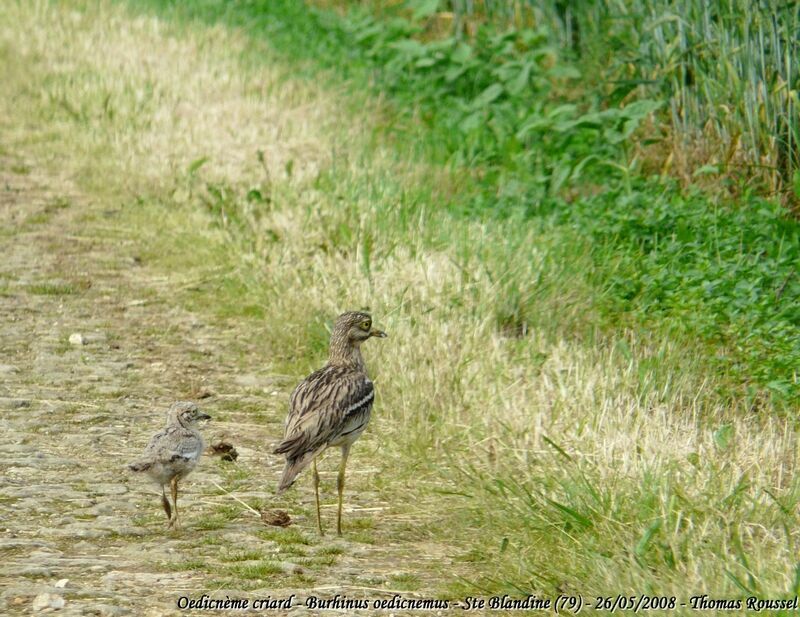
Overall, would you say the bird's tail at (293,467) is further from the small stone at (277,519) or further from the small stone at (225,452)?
the small stone at (225,452)

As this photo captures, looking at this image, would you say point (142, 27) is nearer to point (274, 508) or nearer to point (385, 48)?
point (385, 48)

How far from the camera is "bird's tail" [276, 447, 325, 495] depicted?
18.8 feet

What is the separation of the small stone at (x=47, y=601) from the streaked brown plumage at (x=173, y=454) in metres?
0.77

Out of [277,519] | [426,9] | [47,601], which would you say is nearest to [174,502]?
[277,519]

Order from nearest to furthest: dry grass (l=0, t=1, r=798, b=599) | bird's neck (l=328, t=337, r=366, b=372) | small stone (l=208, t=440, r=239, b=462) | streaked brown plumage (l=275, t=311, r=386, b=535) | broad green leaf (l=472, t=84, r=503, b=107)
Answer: dry grass (l=0, t=1, r=798, b=599) < streaked brown plumage (l=275, t=311, r=386, b=535) < bird's neck (l=328, t=337, r=366, b=372) < small stone (l=208, t=440, r=239, b=462) < broad green leaf (l=472, t=84, r=503, b=107)

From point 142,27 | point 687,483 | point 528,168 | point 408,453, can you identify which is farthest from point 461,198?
point 142,27

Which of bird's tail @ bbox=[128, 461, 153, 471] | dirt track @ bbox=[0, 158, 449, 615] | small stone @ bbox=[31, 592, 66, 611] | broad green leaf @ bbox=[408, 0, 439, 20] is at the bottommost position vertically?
dirt track @ bbox=[0, 158, 449, 615]

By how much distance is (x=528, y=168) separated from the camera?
11609 millimetres

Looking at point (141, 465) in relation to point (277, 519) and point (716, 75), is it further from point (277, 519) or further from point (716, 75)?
point (716, 75)

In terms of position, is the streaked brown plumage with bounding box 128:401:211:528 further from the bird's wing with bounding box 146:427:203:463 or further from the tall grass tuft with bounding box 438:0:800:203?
the tall grass tuft with bounding box 438:0:800:203

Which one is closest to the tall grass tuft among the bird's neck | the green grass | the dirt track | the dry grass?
the green grass

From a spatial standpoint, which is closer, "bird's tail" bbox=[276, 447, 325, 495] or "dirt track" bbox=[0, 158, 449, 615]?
"dirt track" bbox=[0, 158, 449, 615]

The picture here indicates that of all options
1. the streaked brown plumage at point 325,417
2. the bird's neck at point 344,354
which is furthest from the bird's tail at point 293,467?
the bird's neck at point 344,354

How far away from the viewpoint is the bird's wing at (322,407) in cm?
595
